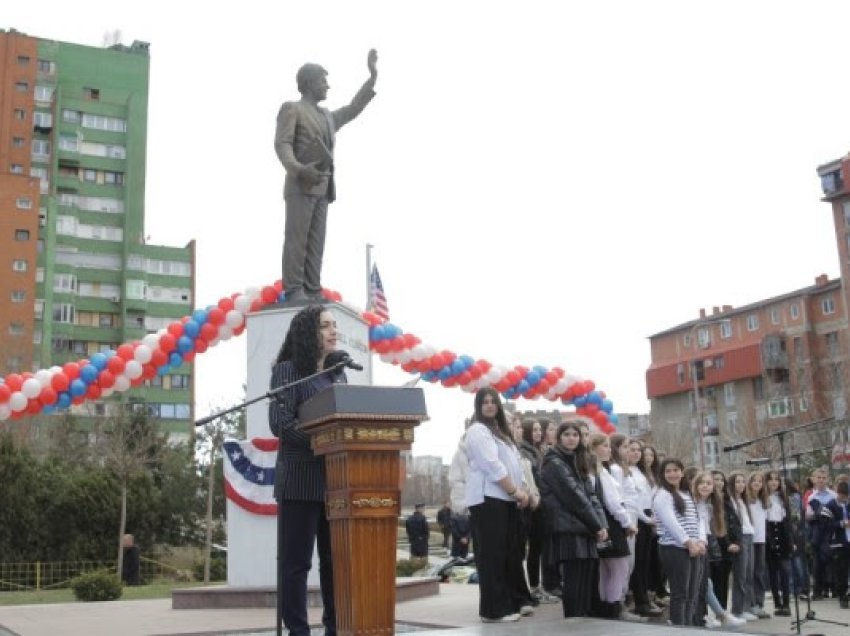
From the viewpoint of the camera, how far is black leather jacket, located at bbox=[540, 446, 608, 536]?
306 inches

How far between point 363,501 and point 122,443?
26.8m

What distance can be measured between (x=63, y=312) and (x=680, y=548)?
6654 centimetres

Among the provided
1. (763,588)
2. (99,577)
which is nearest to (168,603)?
(99,577)

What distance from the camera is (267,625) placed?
8.78 metres

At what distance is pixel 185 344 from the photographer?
44.0ft

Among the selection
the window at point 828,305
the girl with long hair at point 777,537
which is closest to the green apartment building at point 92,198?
the window at point 828,305

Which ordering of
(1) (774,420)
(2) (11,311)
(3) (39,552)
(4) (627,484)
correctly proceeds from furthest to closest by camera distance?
(2) (11,311)
(1) (774,420)
(3) (39,552)
(4) (627,484)

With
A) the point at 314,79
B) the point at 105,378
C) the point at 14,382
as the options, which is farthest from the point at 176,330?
the point at 314,79

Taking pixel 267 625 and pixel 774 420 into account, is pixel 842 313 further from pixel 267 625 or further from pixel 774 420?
pixel 267 625

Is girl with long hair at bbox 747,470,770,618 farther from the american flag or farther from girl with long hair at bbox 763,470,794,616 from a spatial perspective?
the american flag

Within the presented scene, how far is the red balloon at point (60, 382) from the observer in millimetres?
13344

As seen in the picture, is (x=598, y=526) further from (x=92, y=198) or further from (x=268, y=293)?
(x=92, y=198)

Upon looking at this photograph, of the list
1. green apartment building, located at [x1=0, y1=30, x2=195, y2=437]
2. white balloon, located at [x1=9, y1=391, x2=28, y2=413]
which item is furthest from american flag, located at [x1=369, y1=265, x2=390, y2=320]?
green apartment building, located at [x1=0, y1=30, x2=195, y2=437]

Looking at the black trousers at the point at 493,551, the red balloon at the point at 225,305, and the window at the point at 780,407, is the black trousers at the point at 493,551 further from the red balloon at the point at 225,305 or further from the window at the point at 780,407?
the window at the point at 780,407
